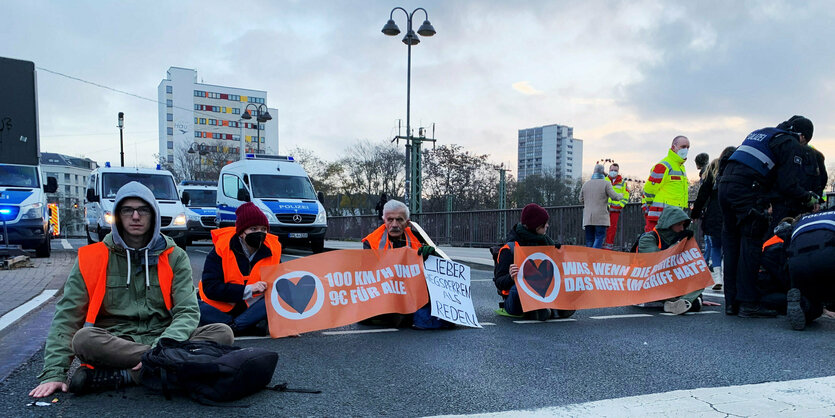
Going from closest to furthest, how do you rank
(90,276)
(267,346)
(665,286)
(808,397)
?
(808,397) → (90,276) → (267,346) → (665,286)

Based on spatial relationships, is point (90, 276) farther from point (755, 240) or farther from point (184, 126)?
point (184, 126)

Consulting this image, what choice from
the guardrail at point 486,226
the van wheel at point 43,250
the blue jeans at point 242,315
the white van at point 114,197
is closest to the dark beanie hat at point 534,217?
the blue jeans at point 242,315

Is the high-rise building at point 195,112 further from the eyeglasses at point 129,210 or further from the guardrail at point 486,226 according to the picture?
the eyeglasses at point 129,210

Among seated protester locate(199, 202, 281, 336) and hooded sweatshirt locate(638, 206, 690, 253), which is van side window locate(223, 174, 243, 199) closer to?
seated protester locate(199, 202, 281, 336)

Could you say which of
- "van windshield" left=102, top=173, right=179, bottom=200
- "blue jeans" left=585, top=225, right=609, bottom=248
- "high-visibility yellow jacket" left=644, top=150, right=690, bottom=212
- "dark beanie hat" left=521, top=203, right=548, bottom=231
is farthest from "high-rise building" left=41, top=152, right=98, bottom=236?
"dark beanie hat" left=521, top=203, right=548, bottom=231

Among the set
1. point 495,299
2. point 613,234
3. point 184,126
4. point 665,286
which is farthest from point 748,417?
point 184,126

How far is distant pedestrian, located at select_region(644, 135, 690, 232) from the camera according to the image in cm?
885

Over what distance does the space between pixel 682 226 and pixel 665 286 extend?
2.39 feet

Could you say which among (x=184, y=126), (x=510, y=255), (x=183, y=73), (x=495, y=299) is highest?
(x=183, y=73)

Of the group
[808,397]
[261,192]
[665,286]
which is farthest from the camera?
[261,192]

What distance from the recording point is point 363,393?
341 cm

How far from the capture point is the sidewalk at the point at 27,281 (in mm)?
6484

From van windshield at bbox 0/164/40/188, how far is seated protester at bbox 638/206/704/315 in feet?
42.0

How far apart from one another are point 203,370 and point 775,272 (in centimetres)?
534
